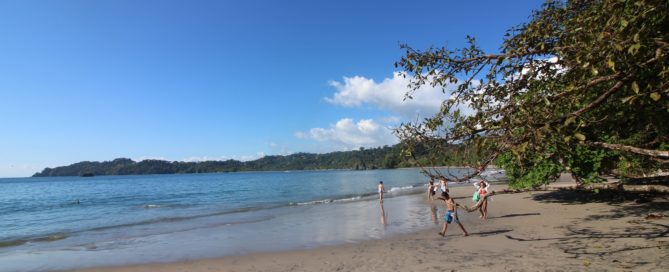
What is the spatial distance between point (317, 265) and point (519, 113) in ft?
23.6

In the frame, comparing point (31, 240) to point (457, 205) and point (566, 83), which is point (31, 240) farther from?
point (566, 83)

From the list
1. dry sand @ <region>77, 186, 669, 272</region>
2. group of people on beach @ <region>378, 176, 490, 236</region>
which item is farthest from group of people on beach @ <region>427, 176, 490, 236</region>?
dry sand @ <region>77, 186, 669, 272</region>

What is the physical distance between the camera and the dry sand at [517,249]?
29.2 feet

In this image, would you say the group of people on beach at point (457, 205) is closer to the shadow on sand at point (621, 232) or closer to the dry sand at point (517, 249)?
the dry sand at point (517, 249)

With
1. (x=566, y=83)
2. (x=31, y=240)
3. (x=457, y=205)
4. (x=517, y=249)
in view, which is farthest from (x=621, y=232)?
(x=31, y=240)

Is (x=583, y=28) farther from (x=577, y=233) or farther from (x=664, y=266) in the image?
(x=577, y=233)

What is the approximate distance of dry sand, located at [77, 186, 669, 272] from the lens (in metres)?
8.91


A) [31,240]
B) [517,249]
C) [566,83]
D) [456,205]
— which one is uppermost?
[566,83]

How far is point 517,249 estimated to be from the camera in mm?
10602

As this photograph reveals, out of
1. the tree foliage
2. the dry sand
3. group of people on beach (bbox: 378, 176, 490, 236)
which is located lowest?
the dry sand

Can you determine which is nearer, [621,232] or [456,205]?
[621,232]

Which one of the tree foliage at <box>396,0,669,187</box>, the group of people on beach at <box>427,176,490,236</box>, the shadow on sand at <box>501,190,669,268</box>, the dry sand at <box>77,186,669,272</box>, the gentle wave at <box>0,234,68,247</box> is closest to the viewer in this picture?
the tree foliage at <box>396,0,669,187</box>

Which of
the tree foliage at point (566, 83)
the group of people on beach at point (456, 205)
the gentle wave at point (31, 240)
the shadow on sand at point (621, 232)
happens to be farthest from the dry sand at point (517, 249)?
the gentle wave at point (31, 240)

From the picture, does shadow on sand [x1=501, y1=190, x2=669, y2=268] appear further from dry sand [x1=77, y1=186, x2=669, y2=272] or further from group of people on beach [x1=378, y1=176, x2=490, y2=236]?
group of people on beach [x1=378, y1=176, x2=490, y2=236]
